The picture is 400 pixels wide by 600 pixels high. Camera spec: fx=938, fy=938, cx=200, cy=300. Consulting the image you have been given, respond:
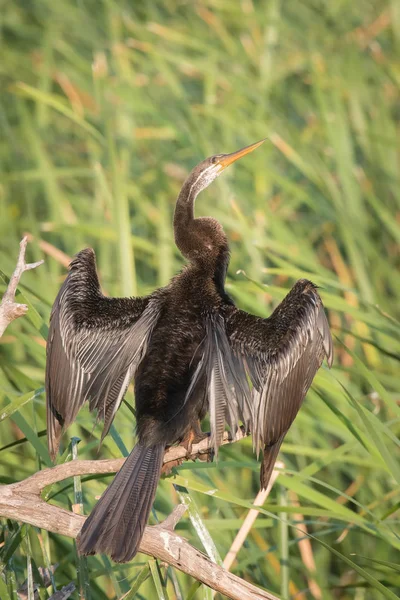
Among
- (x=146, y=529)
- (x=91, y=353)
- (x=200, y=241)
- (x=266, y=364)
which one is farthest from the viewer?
(x=200, y=241)

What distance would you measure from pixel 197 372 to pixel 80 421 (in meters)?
0.59

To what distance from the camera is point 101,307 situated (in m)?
3.10

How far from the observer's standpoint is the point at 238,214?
4105 mm

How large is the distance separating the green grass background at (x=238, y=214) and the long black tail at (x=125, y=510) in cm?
10

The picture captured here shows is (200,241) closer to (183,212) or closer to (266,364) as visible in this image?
(183,212)

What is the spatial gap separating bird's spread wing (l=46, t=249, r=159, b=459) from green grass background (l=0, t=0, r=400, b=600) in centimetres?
9

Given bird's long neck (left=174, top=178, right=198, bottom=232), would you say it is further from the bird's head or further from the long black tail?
the long black tail

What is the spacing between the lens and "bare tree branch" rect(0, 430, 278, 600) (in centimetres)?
227

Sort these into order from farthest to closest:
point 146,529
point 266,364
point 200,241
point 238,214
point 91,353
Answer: point 238,214
point 200,241
point 91,353
point 266,364
point 146,529

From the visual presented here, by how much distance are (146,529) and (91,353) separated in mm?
727

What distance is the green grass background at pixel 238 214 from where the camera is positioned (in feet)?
10.3

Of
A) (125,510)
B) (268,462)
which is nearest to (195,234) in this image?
(268,462)

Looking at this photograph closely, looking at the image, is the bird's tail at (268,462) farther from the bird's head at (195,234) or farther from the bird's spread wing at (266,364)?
the bird's head at (195,234)

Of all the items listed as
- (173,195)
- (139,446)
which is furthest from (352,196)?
(139,446)
